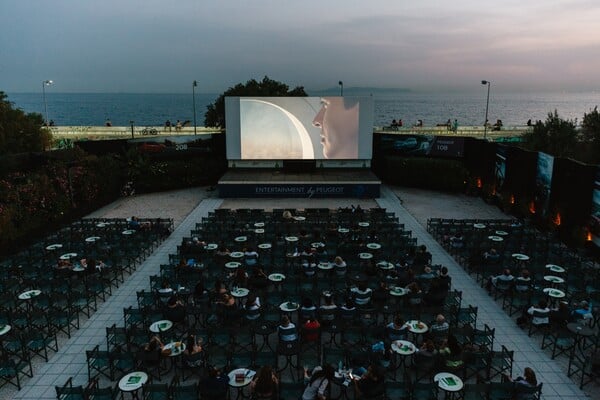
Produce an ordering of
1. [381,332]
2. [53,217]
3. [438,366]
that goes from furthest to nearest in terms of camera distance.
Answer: [53,217] → [381,332] → [438,366]

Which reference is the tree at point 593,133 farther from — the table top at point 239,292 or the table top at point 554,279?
the table top at point 239,292

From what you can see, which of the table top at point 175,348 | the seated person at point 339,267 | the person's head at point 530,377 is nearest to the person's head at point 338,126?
the seated person at point 339,267

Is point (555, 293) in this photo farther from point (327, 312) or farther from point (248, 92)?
point (248, 92)

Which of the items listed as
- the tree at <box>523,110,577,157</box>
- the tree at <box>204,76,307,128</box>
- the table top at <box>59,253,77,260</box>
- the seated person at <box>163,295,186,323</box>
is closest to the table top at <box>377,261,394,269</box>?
the seated person at <box>163,295,186,323</box>

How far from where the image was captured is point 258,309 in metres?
11.2

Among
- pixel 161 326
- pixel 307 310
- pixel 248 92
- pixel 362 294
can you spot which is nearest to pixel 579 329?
pixel 362 294

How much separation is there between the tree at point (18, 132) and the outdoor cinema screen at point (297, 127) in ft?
40.0

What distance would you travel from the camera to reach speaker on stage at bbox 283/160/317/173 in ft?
102

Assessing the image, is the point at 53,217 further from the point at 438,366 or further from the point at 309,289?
the point at 438,366

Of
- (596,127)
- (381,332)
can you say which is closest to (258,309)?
(381,332)

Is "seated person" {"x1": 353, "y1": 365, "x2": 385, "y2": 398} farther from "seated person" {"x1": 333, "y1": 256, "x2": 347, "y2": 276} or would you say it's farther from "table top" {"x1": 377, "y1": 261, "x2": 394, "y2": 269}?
"table top" {"x1": 377, "y1": 261, "x2": 394, "y2": 269}

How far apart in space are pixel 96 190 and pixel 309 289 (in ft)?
54.3

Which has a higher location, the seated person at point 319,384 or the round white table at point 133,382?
the seated person at point 319,384

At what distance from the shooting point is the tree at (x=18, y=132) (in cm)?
2761
